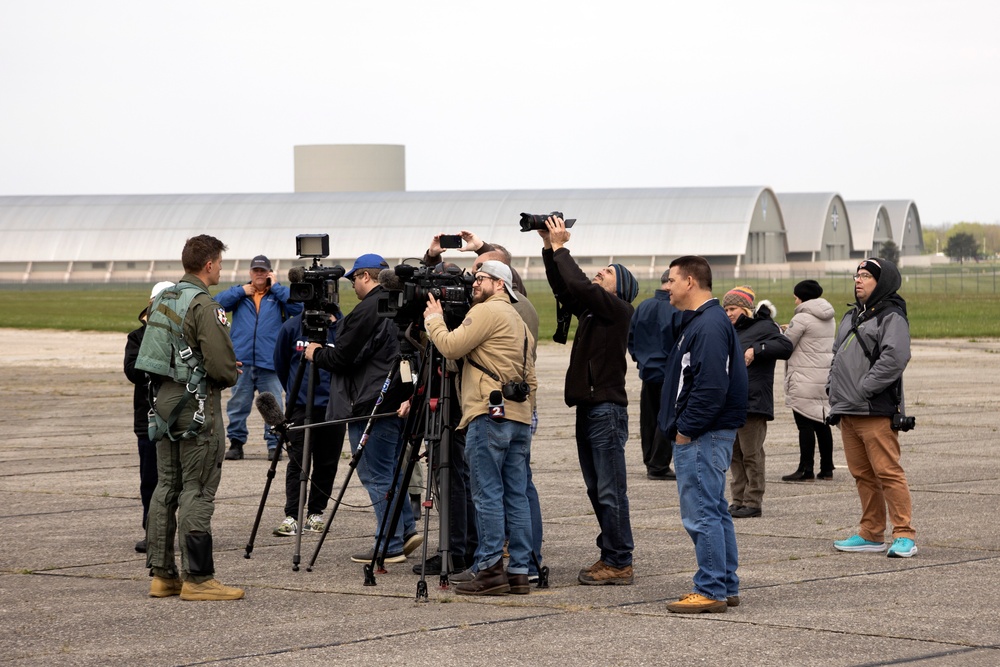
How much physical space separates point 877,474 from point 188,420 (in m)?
4.46

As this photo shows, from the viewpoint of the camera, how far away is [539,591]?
26.2ft

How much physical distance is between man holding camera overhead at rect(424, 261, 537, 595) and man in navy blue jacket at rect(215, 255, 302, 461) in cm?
651

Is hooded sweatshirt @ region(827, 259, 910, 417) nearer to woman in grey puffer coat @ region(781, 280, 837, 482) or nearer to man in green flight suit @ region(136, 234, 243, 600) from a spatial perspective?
woman in grey puffer coat @ region(781, 280, 837, 482)

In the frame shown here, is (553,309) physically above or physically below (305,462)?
below

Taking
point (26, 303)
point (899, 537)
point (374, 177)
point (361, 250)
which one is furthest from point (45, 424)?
point (374, 177)

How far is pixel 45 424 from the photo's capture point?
17688mm

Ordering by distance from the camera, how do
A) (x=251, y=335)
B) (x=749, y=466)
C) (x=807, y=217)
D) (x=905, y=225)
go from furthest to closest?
(x=905, y=225) → (x=807, y=217) → (x=251, y=335) → (x=749, y=466)

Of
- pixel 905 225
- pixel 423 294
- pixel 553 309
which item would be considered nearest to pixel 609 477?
pixel 423 294

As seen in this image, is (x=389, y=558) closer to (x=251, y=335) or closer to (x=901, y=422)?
(x=901, y=422)

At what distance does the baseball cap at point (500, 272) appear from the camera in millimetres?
8102

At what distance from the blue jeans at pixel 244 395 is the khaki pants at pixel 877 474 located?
687 cm

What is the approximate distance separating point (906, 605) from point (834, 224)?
99.3 m

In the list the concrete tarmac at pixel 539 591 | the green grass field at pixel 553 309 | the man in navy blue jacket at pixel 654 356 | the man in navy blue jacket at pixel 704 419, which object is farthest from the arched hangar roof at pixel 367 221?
the man in navy blue jacket at pixel 704 419

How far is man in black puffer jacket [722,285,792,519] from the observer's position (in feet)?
35.0
